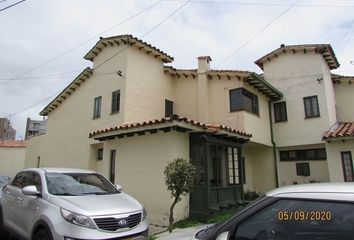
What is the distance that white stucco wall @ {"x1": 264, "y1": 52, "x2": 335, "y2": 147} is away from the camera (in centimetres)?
1678

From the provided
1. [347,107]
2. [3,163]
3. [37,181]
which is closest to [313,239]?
[37,181]

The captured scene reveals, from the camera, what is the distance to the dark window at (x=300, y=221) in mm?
2453

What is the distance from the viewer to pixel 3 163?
32344 mm

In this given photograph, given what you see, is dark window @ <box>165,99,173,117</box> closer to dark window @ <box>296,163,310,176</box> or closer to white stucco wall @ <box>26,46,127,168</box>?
white stucco wall @ <box>26,46,127,168</box>

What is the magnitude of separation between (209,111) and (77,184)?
10500 millimetres

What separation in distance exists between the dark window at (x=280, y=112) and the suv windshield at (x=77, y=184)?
13229 millimetres

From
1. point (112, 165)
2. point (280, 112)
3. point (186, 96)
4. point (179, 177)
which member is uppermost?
point (186, 96)

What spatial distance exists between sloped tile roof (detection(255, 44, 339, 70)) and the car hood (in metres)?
14.9

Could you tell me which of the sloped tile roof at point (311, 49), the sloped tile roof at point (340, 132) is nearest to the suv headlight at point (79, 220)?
the sloped tile roof at point (340, 132)

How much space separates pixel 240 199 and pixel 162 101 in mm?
6772

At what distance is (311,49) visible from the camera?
57.5ft

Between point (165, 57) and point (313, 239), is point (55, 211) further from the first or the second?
point (165, 57)

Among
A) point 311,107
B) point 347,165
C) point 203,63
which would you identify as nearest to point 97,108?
point 203,63

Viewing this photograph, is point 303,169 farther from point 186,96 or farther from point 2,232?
point 2,232
